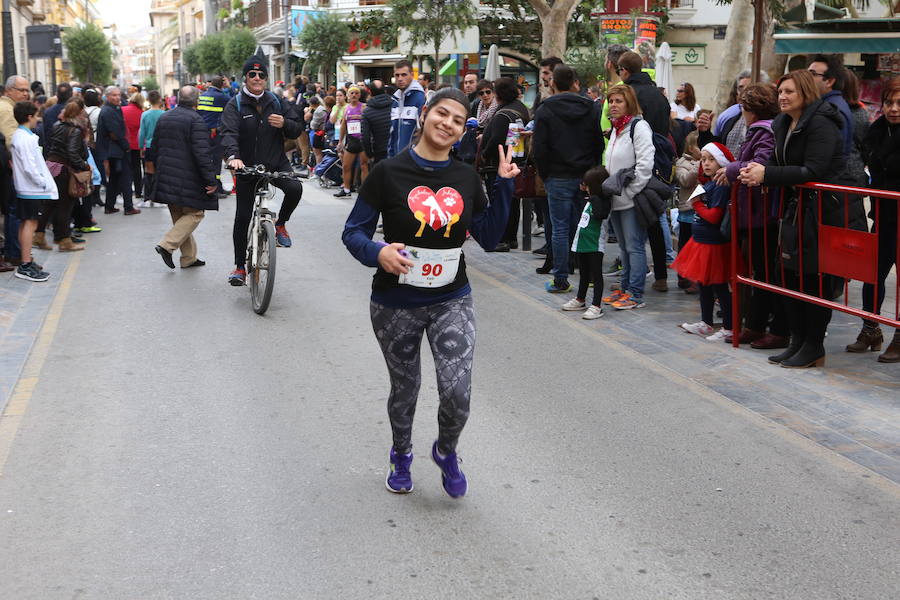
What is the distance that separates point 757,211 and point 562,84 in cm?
270

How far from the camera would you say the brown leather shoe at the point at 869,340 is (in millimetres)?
7762

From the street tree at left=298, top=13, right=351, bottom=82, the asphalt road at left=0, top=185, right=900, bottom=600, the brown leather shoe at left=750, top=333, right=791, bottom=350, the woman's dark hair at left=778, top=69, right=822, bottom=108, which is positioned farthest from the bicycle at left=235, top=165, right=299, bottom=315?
the street tree at left=298, top=13, right=351, bottom=82

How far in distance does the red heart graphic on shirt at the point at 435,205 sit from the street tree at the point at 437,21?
19360 mm

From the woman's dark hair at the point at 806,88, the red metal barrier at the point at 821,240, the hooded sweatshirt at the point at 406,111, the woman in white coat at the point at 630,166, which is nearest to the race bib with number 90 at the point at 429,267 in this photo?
the red metal barrier at the point at 821,240

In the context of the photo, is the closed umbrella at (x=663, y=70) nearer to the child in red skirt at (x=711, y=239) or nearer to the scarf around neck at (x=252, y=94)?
the scarf around neck at (x=252, y=94)

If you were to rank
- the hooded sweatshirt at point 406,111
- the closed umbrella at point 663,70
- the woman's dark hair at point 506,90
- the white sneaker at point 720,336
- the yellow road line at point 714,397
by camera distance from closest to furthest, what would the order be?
the yellow road line at point 714,397 < the white sneaker at point 720,336 < the woman's dark hair at point 506,90 < the hooded sweatshirt at point 406,111 < the closed umbrella at point 663,70

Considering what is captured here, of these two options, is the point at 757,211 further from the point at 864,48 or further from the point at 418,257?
the point at 864,48

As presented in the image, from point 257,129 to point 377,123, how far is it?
173 inches

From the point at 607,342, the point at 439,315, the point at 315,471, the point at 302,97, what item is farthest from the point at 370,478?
the point at 302,97

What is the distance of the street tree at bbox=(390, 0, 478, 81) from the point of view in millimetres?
23547

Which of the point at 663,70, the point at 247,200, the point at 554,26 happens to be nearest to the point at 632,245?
the point at 247,200

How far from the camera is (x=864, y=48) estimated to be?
17047 mm

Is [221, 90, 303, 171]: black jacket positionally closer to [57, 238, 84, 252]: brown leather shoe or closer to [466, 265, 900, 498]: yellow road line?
[466, 265, 900, 498]: yellow road line

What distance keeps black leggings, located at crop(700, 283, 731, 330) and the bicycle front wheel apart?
3.46 metres
